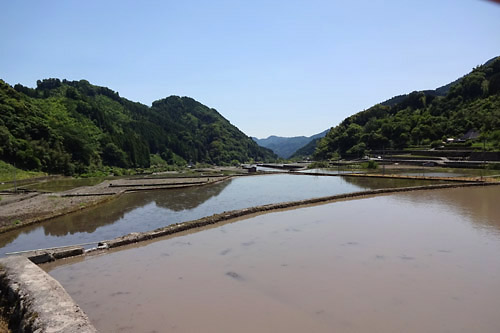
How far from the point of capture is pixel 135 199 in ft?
80.4

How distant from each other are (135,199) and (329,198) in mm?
14103

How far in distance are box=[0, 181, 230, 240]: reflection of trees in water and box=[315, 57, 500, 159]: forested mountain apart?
125 feet

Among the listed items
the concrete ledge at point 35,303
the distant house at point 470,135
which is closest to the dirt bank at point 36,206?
the concrete ledge at point 35,303

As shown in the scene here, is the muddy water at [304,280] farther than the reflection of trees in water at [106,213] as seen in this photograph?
No

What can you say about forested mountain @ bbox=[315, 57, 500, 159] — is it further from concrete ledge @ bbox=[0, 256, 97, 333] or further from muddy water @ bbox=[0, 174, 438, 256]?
concrete ledge @ bbox=[0, 256, 97, 333]

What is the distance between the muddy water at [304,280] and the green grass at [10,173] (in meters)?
Answer: 33.7

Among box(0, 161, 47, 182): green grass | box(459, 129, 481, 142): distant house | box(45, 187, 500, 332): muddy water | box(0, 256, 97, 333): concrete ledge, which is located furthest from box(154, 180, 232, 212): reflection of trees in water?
box(459, 129, 481, 142): distant house

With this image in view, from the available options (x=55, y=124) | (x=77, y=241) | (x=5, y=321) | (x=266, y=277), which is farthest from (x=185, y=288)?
(x=55, y=124)

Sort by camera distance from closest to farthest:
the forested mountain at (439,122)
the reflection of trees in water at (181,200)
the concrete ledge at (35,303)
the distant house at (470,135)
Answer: the concrete ledge at (35,303) < the reflection of trees in water at (181,200) < the distant house at (470,135) < the forested mountain at (439,122)

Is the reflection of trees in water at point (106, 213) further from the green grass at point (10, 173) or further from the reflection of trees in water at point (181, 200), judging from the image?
the green grass at point (10, 173)

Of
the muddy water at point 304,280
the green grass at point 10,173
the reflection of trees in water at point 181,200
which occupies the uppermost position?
the green grass at point 10,173

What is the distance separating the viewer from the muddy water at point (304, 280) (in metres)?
6.15

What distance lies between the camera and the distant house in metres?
51.1

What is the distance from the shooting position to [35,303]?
20.3 feet
